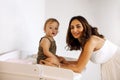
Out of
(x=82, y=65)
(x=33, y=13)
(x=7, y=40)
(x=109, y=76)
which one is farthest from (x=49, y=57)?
(x=33, y=13)

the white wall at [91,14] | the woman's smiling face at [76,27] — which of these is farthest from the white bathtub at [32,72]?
the white wall at [91,14]

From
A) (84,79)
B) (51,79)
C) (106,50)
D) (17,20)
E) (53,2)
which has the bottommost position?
(84,79)

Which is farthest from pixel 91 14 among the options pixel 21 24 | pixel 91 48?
pixel 91 48

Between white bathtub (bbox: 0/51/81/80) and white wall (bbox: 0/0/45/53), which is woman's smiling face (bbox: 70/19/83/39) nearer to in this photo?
white bathtub (bbox: 0/51/81/80)

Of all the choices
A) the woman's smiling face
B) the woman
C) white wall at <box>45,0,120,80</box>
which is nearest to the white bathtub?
the woman

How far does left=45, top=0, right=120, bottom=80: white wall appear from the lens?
2121mm

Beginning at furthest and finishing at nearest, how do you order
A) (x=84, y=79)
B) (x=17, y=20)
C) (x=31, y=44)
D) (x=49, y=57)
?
(x=84, y=79), (x=31, y=44), (x=17, y=20), (x=49, y=57)

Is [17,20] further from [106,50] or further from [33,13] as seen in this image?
[106,50]

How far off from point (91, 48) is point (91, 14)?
0.86 metres

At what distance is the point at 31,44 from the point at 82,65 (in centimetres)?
79

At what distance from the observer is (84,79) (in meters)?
2.30

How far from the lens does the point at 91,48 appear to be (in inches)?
54.7

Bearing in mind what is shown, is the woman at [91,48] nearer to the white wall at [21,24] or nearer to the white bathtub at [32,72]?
the white bathtub at [32,72]

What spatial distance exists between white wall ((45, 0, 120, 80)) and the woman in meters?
0.55
